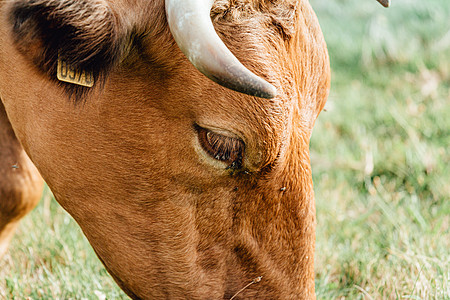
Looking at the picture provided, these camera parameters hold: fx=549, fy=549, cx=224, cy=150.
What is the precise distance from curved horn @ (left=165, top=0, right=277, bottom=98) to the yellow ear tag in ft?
1.21

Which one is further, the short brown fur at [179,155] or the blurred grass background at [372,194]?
the blurred grass background at [372,194]

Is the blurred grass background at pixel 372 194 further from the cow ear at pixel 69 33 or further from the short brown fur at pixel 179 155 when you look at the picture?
the cow ear at pixel 69 33

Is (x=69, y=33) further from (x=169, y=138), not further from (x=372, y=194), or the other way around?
(x=372, y=194)

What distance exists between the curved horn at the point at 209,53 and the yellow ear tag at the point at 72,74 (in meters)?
0.37

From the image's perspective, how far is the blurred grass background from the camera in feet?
7.68

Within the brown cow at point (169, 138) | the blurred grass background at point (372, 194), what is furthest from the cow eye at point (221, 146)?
the blurred grass background at point (372, 194)

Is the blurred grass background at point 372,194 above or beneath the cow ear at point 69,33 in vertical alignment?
beneath

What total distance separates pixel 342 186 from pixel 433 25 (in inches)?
135

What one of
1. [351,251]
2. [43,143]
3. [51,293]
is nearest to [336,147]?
[351,251]

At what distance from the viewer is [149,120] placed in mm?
1619

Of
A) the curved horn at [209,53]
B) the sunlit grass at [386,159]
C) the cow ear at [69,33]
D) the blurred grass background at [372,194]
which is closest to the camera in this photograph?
the curved horn at [209,53]

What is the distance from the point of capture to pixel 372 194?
11.0ft

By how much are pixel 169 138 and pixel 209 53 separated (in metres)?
0.38

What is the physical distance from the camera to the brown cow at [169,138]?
1.55 meters
